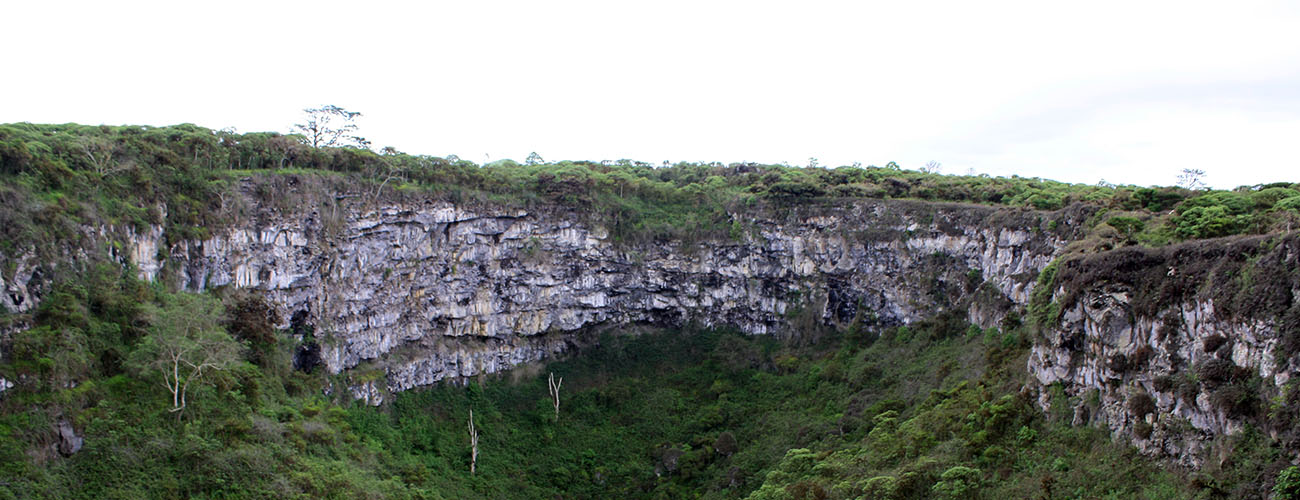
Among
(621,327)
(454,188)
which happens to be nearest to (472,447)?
(621,327)

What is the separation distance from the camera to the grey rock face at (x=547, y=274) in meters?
32.0

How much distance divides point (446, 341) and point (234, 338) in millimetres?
12587

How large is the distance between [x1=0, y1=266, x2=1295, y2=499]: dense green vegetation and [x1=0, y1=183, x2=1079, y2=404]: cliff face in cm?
141

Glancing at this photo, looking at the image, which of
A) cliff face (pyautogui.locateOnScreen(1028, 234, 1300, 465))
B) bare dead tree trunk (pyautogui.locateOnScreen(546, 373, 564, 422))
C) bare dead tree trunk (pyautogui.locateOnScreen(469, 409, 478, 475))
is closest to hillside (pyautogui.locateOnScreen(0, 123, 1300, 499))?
cliff face (pyautogui.locateOnScreen(1028, 234, 1300, 465))

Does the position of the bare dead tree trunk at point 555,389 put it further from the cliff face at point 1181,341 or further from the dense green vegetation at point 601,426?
the cliff face at point 1181,341

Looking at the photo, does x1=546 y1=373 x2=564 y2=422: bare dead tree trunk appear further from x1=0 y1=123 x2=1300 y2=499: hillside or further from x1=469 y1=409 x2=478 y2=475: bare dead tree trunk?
x1=469 y1=409 x2=478 y2=475: bare dead tree trunk

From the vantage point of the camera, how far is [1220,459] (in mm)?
15000

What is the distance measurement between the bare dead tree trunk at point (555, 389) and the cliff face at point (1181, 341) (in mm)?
25986

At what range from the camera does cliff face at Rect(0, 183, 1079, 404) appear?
31.8 m

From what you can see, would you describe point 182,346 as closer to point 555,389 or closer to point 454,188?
point 454,188

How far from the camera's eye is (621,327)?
4572cm

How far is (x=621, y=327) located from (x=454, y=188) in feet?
43.7

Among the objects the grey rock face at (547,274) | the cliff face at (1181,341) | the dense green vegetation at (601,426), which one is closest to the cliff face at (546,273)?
the grey rock face at (547,274)

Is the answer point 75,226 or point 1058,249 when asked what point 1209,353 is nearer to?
point 1058,249
